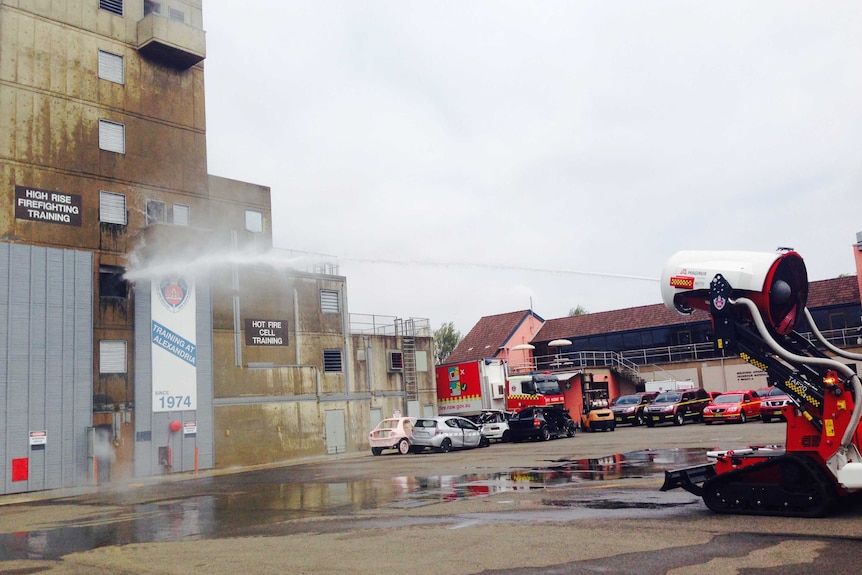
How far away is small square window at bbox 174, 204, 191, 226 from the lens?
102ft

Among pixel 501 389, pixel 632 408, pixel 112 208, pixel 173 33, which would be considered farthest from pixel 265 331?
pixel 632 408

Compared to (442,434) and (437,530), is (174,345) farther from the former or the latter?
(437,530)

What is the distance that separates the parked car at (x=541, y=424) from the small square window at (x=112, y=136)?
787 inches

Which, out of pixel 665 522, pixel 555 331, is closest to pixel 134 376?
pixel 665 522

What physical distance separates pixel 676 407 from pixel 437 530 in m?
29.1

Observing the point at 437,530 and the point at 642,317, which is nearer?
the point at 437,530

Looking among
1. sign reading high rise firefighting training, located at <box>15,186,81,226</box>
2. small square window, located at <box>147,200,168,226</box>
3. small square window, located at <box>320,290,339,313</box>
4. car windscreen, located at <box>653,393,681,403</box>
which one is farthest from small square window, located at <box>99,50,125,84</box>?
car windscreen, located at <box>653,393,681,403</box>

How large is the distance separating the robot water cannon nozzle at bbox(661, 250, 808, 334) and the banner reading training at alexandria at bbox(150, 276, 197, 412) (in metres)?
22.7

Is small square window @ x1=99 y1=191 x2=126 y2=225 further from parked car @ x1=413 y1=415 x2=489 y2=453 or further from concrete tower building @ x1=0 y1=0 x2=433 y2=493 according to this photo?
parked car @ x1=413 y1=415 x2=489 y2=453

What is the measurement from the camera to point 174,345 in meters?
29.4

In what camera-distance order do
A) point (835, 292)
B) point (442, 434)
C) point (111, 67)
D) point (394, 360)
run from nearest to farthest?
point (111, 67)
point (442, 434)
point (394, 360)
point (835, 292)

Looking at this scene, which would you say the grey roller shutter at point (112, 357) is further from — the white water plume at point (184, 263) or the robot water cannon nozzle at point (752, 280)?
the robot water cannon nozzle at point (752, 280)

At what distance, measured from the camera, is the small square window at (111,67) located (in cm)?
2950

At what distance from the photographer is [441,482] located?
17.2 m
